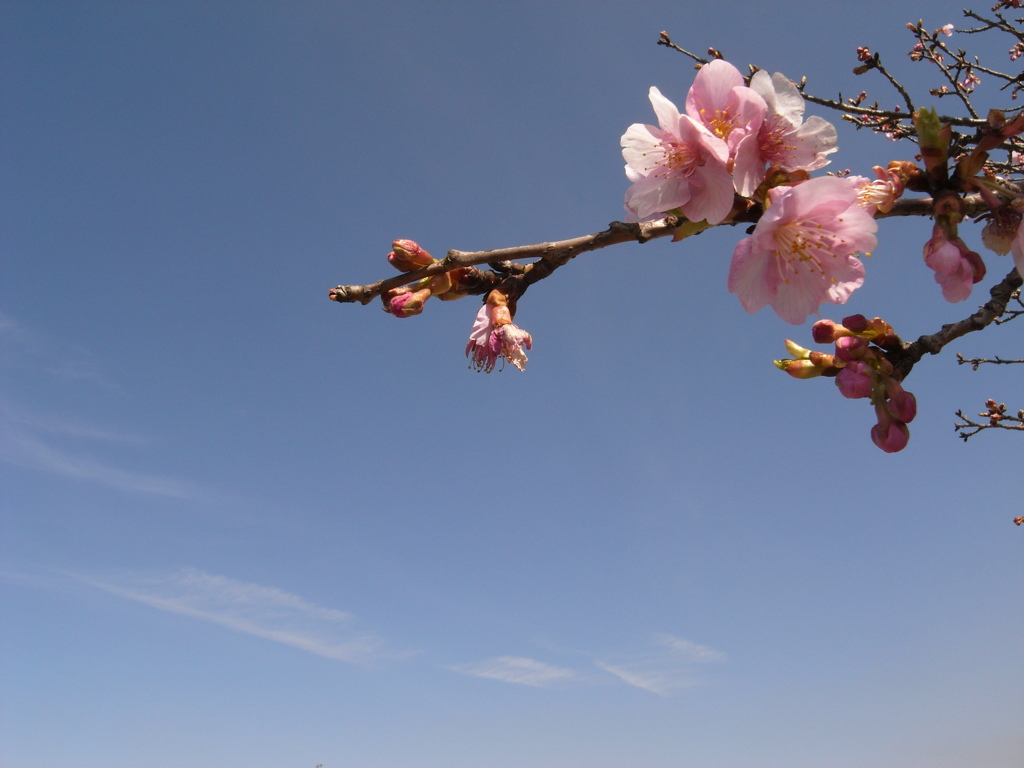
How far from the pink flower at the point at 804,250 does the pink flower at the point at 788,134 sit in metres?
0.12

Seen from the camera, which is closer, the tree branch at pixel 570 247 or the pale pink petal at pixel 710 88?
the tree branch at pixel 570 247

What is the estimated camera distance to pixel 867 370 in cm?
142

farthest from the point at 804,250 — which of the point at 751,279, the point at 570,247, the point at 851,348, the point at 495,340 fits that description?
the point at 495,340

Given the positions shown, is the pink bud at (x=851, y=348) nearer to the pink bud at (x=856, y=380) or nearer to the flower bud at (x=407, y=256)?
the pink bud at (x=856, y=380)

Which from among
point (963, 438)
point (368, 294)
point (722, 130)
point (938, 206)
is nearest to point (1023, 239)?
point (938, 206)

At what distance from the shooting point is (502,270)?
5.71 feet

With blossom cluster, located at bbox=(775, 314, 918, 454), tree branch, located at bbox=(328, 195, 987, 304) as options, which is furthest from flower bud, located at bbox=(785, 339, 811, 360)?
tree branch, located at bbox=(328, 195, 987, 304)

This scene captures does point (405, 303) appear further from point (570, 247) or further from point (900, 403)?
point (900, 403)

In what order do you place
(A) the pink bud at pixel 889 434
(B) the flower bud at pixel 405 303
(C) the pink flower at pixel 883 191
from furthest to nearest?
1. (B) the flower bud at pixel 405 303
2. (A) the pink bud at pixel 889 434
3. (C) the pink flower at pixel 883 191

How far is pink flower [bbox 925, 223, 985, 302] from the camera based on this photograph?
1315 mm

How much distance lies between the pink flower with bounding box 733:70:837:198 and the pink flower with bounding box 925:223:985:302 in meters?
0.31

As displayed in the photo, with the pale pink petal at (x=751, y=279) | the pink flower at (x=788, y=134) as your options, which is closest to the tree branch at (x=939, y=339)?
the pale pink petal at (x=751, y=279)

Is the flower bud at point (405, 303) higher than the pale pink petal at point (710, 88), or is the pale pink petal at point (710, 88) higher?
the pale pink petal at point (710, 88)

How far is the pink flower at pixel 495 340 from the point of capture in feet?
5.72
